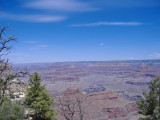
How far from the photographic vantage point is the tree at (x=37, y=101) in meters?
17.8

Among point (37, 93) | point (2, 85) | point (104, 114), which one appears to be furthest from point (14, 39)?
point (104, 114)

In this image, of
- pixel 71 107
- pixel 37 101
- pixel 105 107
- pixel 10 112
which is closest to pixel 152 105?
pixel 71 107

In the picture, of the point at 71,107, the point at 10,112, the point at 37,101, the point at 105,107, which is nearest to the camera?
the point at 10,112

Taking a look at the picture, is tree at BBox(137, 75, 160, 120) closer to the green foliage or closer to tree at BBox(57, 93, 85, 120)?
tree at BBox(57, 93, 85, 120)

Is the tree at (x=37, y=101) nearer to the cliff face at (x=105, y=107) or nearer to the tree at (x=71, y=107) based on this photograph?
the tree at (x=71, y=107)

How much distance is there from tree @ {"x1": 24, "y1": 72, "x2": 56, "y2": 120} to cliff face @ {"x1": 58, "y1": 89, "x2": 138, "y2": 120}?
135 feet

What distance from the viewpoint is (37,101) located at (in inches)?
726

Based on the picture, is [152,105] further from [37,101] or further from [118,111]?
[118,111]

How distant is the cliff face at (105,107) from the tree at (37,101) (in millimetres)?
41236

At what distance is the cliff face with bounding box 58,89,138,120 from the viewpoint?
6950 cm

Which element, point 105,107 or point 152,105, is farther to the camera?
point 105,107

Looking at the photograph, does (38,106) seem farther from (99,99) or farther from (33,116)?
(99,99)

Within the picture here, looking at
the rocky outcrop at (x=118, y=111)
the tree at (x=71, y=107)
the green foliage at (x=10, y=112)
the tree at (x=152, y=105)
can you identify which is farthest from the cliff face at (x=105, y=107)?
the green foliage at (x=10, y=112)

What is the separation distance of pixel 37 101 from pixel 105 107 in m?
69.5
